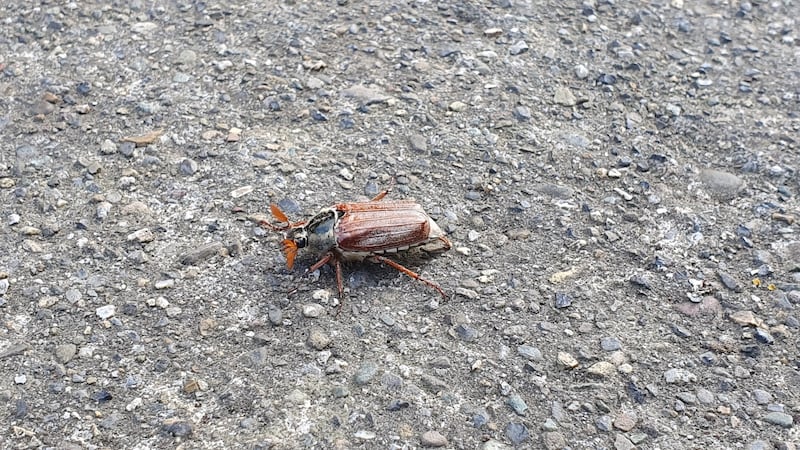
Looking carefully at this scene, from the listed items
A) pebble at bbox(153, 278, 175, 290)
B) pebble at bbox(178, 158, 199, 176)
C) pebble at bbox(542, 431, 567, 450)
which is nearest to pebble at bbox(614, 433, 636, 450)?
pebble at bbox(542, 431, 567, 450)

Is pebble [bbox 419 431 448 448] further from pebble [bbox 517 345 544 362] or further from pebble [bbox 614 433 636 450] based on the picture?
pebble [bbox 614 433 636 450]

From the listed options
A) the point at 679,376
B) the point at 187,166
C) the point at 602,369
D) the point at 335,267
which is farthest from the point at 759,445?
the point at 187,166

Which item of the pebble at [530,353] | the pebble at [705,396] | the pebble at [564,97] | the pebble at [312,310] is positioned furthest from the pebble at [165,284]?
the pebble at [564,97]

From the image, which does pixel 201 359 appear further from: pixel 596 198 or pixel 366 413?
pixel 596 198

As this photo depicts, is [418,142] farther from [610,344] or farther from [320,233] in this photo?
[610,344]

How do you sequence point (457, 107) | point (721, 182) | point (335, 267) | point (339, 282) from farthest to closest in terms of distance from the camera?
1. point (457, 107)
2. point (721, 182)
3. point (335, 267)
4. point (339, 282)

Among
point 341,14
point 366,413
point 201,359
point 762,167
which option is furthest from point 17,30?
point 762,167
